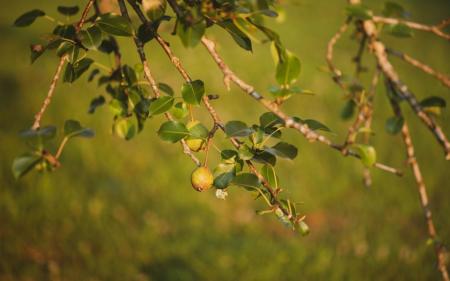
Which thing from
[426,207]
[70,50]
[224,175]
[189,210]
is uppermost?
[70,50]

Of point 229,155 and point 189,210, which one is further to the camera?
point 189,210

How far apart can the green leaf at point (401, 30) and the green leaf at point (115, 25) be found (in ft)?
2.64

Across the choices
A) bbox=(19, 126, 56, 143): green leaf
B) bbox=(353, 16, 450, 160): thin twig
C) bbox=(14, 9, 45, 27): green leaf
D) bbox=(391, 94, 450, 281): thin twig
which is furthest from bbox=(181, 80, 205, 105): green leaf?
bbox=(391, 94, 450, 281): thin twig

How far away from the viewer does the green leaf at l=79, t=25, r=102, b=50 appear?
3.30ft

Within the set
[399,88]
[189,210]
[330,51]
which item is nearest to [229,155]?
[399,88]

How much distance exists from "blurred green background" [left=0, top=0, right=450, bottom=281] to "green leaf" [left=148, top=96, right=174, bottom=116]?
1.98ft

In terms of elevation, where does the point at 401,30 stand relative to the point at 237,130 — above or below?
above

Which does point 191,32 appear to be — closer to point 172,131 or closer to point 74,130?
point 172,131

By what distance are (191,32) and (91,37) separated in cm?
29

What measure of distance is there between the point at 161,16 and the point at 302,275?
184cm

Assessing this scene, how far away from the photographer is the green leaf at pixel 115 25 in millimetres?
1021

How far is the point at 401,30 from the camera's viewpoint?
4.37 ft

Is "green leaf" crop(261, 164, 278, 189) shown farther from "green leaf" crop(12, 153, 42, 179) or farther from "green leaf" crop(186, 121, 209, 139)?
"green leaf" crop(12, 153, 42, 179)

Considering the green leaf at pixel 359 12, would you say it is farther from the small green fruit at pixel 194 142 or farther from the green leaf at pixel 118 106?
the green leaf at pixel 118 106
